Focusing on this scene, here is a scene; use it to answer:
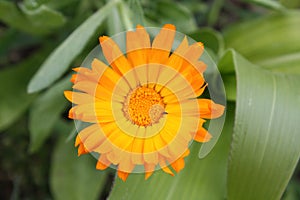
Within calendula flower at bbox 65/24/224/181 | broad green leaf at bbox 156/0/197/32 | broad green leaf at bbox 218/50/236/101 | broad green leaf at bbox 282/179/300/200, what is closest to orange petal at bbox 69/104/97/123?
calendula flower at bbox 65/24/224/181

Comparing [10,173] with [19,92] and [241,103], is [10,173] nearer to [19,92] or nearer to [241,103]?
[19,92]

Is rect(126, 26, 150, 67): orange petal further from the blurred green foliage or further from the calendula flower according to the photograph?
the blurred green foliage

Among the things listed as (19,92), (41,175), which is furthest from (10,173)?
(19,92)

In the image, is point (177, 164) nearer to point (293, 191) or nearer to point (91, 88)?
point (91, 88)

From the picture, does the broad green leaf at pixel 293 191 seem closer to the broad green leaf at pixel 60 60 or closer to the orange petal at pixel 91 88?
the broad green leaf at pixel 60 60

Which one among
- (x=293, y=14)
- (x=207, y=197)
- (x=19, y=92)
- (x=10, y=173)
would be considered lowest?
(x=10, y=173)

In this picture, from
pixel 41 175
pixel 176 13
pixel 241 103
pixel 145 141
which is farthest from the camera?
pixel 41 175

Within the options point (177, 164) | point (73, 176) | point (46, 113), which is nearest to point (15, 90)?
point (46, 113)
